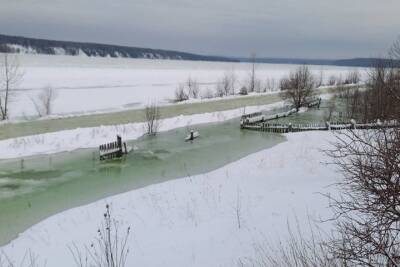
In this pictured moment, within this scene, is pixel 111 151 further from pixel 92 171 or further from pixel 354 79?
pixel 354 79

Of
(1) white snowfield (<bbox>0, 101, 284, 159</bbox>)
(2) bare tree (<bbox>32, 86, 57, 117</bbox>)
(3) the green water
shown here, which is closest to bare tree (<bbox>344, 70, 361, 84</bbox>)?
(1) white snowfield (<bbox>0, 101, 284, 159</bbox>)

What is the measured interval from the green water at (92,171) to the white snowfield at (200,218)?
147 centimetres

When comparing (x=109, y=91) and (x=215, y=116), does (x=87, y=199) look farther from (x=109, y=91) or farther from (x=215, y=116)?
(x=109, y=91)

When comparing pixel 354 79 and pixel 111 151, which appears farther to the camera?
pixel 354 79

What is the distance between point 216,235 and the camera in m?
9.38

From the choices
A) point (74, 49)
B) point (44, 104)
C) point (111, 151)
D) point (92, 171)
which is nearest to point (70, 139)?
point (111, 151)

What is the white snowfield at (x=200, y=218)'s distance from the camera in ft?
28.2

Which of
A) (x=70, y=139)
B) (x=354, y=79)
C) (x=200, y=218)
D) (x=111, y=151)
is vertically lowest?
(x=111, y=151)

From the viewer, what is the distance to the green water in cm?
1401

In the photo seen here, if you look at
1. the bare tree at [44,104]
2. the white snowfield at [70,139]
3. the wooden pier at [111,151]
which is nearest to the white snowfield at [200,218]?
the wooden pier at [111,151]

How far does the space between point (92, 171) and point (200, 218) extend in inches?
385

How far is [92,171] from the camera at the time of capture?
63.6 ft

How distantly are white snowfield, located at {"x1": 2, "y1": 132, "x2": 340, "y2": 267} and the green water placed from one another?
1.47 meters

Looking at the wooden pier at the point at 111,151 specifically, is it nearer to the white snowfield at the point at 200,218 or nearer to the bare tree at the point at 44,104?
the white snowfield at the point at 200,218
